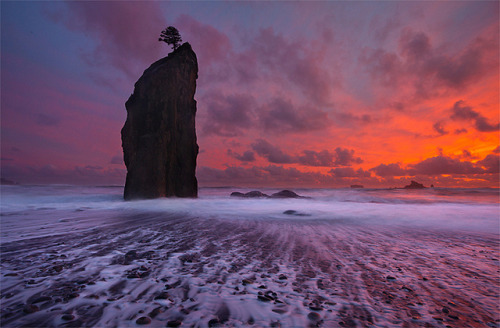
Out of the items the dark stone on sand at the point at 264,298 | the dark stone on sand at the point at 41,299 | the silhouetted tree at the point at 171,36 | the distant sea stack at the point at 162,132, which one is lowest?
the dark stone on sand at the point at 264,298

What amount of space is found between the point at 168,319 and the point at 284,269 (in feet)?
5.96

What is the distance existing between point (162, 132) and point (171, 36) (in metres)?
12.2

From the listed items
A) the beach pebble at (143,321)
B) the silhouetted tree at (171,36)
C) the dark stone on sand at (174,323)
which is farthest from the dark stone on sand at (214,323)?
the silhouetted tree at (171,36)

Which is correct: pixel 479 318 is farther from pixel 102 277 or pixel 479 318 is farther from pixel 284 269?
pixel 102 277

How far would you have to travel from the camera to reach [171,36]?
23.4 metres

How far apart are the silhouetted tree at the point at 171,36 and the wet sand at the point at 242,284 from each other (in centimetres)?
2465

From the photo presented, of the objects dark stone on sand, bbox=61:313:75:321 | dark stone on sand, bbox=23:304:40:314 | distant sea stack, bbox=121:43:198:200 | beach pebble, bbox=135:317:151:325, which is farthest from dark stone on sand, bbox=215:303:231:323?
distant sea stack, bbox=121:43:198:200

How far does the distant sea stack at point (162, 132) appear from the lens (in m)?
18.4

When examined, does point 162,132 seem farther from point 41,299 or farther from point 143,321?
point 143,321

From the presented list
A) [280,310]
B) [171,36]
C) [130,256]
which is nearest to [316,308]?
[280,310]

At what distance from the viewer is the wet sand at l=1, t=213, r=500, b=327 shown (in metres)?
1.87

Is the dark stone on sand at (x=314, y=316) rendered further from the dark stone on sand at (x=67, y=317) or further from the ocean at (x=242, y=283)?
the dark stone on sand at (x=67, y=317)

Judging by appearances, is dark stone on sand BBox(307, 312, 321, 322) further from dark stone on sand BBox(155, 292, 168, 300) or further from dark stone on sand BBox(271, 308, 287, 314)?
dark stone on sand BBox(155, 292, 168, 300)

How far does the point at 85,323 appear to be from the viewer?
172cm
